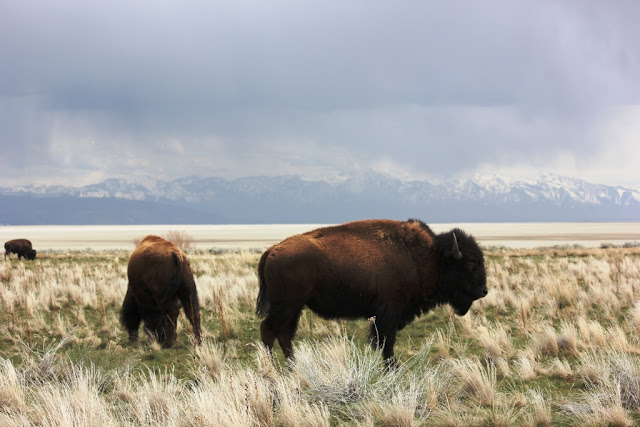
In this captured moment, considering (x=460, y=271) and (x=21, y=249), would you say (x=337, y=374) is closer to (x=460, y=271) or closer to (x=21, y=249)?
(x=460, y=271)

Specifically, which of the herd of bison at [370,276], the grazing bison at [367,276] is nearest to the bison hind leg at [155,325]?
the herd of bison at [370,276]

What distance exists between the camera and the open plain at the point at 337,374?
5.25 metres

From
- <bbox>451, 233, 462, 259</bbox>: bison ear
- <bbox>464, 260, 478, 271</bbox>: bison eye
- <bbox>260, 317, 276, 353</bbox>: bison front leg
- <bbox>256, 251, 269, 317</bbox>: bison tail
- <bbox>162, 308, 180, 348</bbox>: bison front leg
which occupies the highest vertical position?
<bbox>451, 233, 462, 259</bbox>: bison ear

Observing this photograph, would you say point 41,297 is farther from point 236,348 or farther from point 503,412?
point 503,412

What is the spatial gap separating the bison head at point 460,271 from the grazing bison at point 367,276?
1cm

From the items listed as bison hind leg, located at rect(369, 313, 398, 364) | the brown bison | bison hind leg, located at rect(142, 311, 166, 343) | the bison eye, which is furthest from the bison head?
bison hind leg, located at rect(142, 311, 166, 343)

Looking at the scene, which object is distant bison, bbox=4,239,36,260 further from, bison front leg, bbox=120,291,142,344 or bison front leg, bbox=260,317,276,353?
bison front leg, bbox=260,317,276,353

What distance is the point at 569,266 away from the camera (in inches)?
813

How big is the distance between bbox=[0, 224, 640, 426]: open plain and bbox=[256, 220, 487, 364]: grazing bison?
470 millimetres

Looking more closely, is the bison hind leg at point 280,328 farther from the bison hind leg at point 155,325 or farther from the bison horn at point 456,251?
the bison hind leg at point 155,325

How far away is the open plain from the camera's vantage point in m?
5.25

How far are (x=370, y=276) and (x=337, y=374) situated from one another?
6.42 ft

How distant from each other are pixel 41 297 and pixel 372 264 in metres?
10.2

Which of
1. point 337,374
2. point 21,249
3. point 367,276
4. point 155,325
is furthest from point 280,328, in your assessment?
point 21,249
